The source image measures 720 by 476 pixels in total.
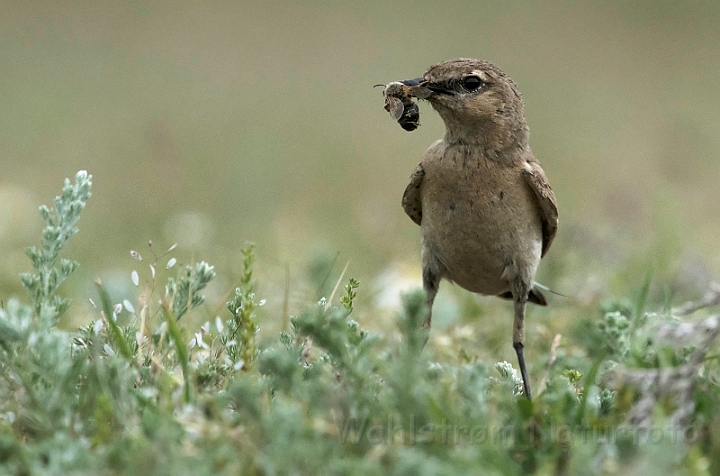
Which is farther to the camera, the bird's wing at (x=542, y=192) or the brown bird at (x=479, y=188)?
the bird's wing at (x=542, y=192)

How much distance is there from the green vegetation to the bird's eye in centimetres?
222

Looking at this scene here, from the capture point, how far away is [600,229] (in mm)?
8109

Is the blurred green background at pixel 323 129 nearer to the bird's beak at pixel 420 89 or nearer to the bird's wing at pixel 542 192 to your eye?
the bird's beak at pixel 420 89

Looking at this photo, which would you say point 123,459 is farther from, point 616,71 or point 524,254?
point 616,71

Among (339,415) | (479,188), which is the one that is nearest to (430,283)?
(479,188)

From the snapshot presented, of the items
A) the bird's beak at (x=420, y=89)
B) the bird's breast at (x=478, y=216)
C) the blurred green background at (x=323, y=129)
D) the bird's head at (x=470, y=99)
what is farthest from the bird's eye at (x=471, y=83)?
the blurred green background at (x=323, y=129)

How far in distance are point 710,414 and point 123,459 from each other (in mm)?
1895

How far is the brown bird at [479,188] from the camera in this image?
4984 mm

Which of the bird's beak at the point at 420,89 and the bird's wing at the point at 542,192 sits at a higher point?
the bird's beak at the point at 420,89

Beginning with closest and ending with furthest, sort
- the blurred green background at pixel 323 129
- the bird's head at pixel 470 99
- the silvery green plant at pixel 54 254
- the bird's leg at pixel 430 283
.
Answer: the silvery green plant at pixel 54 254 → the bird's head at pixel 470 99 → the bird's leg at pixel 430 283 → the blurred green background at pixel 323 129

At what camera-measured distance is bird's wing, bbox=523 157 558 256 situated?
514cm

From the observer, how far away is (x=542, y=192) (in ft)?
16.9

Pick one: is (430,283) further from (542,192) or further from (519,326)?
(542,192)

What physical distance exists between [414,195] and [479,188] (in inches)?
22.4
